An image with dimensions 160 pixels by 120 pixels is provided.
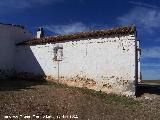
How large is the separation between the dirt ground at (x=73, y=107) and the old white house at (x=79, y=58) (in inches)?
72.6

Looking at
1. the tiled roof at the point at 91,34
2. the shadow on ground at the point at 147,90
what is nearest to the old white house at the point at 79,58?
the tiled roof at the point at 91,34

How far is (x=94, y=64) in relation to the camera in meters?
18.7

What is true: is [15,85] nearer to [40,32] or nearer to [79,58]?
[79,58]

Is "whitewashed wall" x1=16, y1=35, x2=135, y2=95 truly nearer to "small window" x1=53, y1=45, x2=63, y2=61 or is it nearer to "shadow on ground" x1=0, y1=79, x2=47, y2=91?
"small window" x1=53, y1=45, x2=63, y2=61

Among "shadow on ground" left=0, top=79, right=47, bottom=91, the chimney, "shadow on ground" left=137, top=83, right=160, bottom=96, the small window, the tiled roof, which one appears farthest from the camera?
the chimney

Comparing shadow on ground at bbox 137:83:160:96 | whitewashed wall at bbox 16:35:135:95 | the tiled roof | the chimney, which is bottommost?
shadow on ground at bbox 137:83:160:96

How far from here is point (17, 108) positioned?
37.3ft

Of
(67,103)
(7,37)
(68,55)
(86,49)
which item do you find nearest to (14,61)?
(7,37)

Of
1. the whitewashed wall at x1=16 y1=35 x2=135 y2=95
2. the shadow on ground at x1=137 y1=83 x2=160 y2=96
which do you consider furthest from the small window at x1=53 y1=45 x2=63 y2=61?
the shadow on ground at x1=137 y1=83 x2=160 y2=96

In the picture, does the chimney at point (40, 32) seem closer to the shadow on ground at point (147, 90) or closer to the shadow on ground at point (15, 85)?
the shadow on ground at point (15, 85)

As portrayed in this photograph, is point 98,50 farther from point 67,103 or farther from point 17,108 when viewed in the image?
point 17,108

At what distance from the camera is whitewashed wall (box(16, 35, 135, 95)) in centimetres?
1723

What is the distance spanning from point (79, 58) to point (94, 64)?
1.35m

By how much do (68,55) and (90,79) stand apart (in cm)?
257
